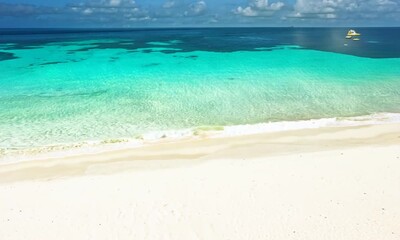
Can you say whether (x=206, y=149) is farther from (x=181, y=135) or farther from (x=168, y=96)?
(x=168, y=96)

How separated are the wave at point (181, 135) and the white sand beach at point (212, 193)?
70cm

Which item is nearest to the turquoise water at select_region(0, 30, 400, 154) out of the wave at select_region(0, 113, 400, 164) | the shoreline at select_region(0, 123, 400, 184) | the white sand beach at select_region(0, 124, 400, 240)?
the wave at select_region(0, 113, 400, 164)

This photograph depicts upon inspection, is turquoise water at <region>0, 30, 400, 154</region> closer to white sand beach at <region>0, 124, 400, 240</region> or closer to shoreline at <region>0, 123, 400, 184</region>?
shoreline at <region>0, 123, 400, 184</region>

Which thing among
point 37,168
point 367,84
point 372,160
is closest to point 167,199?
point 37,168

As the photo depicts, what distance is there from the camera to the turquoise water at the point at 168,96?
16.1m

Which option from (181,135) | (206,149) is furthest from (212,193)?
(181,135)

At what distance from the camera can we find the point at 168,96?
22.0m

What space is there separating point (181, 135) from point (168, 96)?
7622 millimetres

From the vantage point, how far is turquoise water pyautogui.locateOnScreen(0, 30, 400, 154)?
16.1m

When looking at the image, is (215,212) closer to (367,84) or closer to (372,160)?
(372,160)

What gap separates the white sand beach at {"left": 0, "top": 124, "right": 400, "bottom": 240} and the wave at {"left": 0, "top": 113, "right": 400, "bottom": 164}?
0.70 meters

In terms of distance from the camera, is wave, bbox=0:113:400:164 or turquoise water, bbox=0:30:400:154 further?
turquoise water, bbox=0:30:400:154

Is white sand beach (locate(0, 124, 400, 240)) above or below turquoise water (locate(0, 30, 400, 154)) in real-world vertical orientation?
below

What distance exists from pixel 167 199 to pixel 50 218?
2.83m
